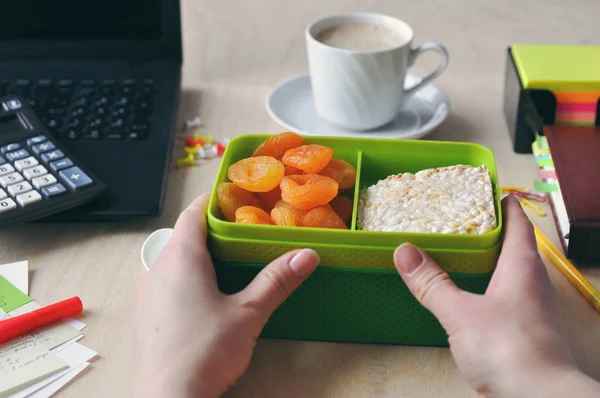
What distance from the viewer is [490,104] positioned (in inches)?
35.3

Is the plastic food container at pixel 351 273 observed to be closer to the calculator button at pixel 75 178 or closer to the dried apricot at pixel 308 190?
the dried apricot at pixel 308 190

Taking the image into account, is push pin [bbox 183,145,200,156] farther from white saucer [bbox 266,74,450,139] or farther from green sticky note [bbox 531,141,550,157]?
green sticky note [bbox 531,141,550,157]

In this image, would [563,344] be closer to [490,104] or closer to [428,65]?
[490,104]

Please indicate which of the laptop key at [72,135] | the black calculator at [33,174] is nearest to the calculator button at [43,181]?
the black calculator at [33,174]

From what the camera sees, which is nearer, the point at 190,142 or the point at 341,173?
the point at 341,173

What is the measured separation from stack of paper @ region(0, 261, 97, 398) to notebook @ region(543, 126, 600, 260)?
393mm

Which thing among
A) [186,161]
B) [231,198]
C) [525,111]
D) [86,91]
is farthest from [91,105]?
[525,111]

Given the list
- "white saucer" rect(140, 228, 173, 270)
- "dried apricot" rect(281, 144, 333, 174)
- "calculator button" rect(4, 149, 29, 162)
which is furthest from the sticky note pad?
"calculator button" rect(4, 149, 29, 162)

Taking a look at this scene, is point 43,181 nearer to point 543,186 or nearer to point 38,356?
point 38,356

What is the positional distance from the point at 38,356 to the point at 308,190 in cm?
23

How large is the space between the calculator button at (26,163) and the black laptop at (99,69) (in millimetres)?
62

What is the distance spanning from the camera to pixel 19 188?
0.64 metres

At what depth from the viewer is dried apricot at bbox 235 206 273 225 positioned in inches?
20.2

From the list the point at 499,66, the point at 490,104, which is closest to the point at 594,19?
the point at 499,66
